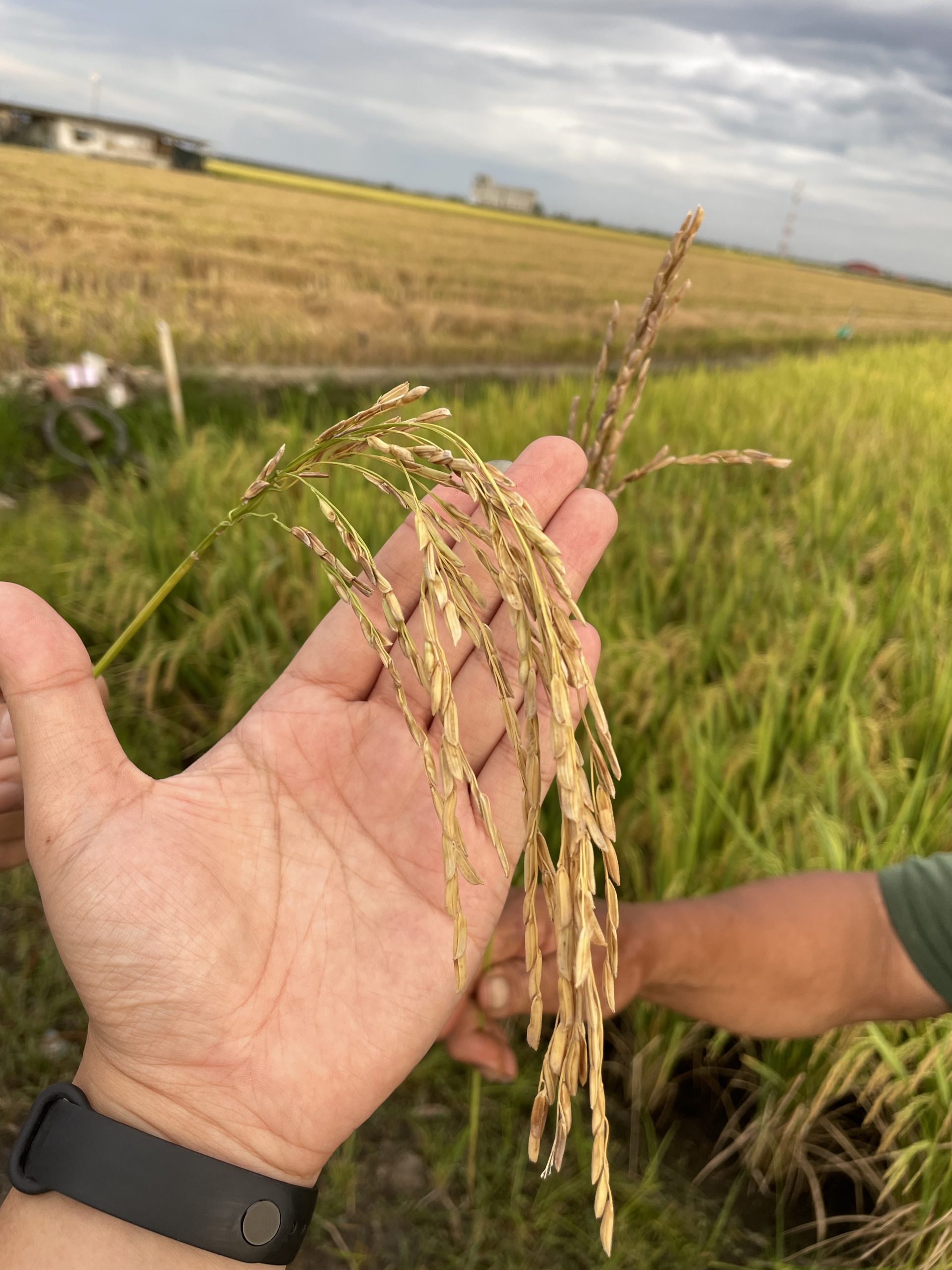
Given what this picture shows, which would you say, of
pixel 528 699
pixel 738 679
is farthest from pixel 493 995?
pixel 738 679

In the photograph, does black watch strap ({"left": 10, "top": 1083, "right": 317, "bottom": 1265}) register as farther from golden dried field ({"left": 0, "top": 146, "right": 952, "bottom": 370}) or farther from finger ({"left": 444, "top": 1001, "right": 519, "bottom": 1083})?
golden dried field ({"left": 0, "top": 146, "right": 952, "bottom": 370})

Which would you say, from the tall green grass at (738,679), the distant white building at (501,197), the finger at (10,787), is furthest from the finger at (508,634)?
the distant white building at (501,197)

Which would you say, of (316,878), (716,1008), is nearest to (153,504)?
(316,878)

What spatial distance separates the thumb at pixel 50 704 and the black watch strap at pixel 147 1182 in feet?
1.31

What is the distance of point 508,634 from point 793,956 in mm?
938

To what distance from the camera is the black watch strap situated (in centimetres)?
102

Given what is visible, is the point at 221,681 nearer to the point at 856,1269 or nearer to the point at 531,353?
the point at 856,1269

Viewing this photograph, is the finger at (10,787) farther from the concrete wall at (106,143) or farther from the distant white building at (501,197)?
the distant white building at (501,197)

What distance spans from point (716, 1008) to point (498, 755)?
0.85 metres

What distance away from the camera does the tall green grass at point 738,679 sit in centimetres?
185

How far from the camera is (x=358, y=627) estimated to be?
4.21ft

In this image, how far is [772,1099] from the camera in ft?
6.10

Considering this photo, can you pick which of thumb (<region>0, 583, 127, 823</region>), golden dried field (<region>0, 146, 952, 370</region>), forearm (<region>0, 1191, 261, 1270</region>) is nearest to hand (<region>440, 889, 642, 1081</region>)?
forearm (<region>0, 1191, 261, 1270</region>)

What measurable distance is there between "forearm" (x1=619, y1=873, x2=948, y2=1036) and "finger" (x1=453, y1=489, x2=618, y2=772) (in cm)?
62
